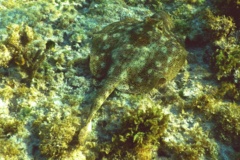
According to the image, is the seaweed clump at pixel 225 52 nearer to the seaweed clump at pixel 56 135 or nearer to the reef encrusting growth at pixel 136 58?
the reef encrusting growth at pixel 136 58

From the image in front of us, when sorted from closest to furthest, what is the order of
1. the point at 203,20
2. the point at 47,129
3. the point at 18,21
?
1. the point at 47,129
2. the point at 18,21
3. the point at 203,20

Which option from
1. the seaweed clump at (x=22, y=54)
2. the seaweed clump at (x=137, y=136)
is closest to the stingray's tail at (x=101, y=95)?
the seaweed clump at (x=137, y=136)

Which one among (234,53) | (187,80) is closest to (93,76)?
(187,80)

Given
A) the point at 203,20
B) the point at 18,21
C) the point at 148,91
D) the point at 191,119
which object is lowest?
the point at 191,119

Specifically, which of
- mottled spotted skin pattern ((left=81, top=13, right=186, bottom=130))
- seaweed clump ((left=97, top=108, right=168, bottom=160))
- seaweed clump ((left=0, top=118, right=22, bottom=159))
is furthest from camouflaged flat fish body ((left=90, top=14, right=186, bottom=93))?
seaweed clump ((left=0, top=118, right=22, bottom=159))

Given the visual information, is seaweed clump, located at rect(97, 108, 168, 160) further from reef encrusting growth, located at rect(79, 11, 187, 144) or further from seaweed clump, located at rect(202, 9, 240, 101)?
seaweed clump, located at rect(202, 9, 240, 101)

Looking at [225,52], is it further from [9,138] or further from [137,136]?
[9,138]

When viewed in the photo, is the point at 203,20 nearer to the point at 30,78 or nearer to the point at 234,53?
the point at 234,53

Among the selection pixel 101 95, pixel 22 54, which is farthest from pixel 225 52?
pixel 22 54
